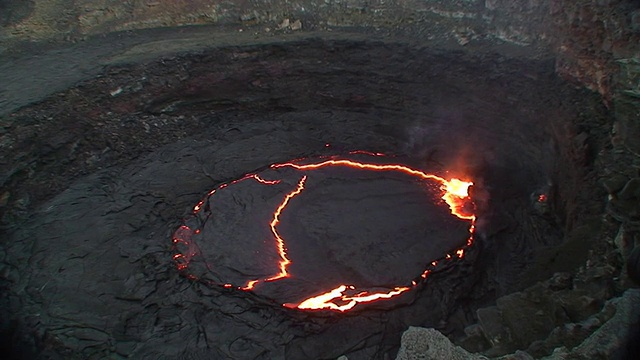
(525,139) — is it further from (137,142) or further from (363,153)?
(137,142)

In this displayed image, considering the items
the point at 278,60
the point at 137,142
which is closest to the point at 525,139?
the point at 278,60

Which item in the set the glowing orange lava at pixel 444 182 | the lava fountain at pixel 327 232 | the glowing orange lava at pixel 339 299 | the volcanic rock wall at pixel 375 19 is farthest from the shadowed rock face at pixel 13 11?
the glowing orange lava at pixel 339 299

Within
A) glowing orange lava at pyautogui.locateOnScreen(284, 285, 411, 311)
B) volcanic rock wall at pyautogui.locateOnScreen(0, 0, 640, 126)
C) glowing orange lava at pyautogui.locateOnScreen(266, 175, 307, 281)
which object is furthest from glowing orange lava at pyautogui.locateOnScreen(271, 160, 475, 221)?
volcanic rock wall at pyautogui.locateOnScreen(0, 0, 640, 126)

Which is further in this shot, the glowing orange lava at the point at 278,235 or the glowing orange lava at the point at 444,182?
the glowing orange lava at the point at 444,182

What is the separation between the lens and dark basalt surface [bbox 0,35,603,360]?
5.80m

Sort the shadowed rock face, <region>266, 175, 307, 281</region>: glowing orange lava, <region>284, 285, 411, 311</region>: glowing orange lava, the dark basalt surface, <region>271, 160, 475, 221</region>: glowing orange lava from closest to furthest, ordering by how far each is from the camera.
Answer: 1. the dark basalt surface
2. <region>284, 285, 411, 311</region>: glowing orange lava
3. <region>266, 175, 307, 281</region>: glowing orange lava
4. <region>271, 160, 475, 221</region>: glowing orange lava
5. the shadowed rock face

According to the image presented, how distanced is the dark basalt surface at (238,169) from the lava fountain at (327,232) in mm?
171

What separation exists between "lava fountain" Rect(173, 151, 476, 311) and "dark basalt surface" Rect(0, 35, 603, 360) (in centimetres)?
17

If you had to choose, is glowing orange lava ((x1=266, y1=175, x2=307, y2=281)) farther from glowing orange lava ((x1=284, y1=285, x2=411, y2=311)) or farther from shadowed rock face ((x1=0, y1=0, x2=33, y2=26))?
shadowed rock face ((x1=0, y1=0, x2=33, y2=26))

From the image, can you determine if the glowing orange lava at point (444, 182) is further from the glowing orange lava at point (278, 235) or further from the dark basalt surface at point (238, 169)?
the glowing orange lava at point (278, 235)

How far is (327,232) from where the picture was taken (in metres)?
6.93

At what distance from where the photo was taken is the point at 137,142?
8797 millimetres

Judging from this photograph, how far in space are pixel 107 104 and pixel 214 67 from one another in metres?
2.12

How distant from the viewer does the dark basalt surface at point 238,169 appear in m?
5.80
